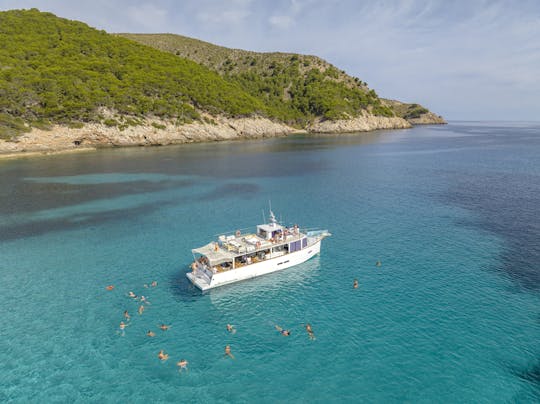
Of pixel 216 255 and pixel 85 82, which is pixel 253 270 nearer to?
pixel 216 255

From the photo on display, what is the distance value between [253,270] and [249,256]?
1.58m

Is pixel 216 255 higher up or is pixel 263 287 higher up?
pixel 216 255

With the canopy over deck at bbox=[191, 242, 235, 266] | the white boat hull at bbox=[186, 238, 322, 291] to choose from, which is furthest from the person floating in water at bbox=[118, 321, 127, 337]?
the canopy over deck at bbox=[191, 242, 235, 266]

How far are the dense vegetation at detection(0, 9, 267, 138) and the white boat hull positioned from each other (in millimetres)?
119679

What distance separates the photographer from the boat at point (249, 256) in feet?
112

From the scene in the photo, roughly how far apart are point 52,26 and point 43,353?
681ft

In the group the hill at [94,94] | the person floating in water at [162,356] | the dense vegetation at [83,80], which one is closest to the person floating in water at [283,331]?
the person floating in water at [162,356]

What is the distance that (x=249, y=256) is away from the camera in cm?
3609

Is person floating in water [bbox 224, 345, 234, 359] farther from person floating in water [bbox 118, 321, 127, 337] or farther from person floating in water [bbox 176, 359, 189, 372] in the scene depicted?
person floating in water [bbox 118, 321, 127, 337]

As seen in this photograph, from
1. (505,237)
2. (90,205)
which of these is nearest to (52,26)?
(90,205)

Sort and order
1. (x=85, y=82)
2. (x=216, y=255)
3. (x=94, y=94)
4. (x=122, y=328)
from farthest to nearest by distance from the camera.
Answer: (x=85, y=82), (x=94, y=94), (x=216, y=255), (x=122, y=328)

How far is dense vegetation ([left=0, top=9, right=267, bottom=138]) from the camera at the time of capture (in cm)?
12612

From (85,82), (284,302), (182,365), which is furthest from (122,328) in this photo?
(85,82)

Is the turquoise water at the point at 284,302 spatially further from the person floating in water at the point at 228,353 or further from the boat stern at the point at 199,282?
the boat stern at the point at 199,282
